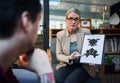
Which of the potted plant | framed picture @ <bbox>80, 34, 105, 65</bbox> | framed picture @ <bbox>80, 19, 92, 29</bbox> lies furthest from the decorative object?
framed picture @ <bbox>80, 34, 105, 65</bbox>

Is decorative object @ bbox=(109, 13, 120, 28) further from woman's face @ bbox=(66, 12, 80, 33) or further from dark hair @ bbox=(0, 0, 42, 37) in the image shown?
dark hair @ bbox=(0, 0, 42, 37)

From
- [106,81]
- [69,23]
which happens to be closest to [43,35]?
[69,23]

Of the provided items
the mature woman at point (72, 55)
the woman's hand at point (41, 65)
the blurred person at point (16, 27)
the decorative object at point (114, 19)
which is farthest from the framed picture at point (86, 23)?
the blurred person at point (16, 27)

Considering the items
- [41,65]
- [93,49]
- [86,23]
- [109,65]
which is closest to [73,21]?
[93,49]

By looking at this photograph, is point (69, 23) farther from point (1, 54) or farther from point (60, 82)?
point (1, 54)

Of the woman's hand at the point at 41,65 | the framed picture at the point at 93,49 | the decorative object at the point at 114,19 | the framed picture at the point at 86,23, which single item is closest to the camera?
the woman's hand at the point at 41,65

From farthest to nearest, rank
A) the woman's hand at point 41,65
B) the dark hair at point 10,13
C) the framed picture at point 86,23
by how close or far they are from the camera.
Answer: the framed picture at point 86,23
the woman's hand at point 41,65
the dark hair at point 10,13

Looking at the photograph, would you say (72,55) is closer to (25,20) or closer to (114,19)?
(114,19)

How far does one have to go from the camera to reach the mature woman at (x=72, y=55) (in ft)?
9.04

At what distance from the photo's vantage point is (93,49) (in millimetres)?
2793

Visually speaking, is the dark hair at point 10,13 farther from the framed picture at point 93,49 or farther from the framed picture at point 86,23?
the framed picture at point 86,23

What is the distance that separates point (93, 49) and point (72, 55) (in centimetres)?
26

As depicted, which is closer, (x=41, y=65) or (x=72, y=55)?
(x=41, y=65)

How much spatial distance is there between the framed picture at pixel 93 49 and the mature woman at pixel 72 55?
57 millimetres
